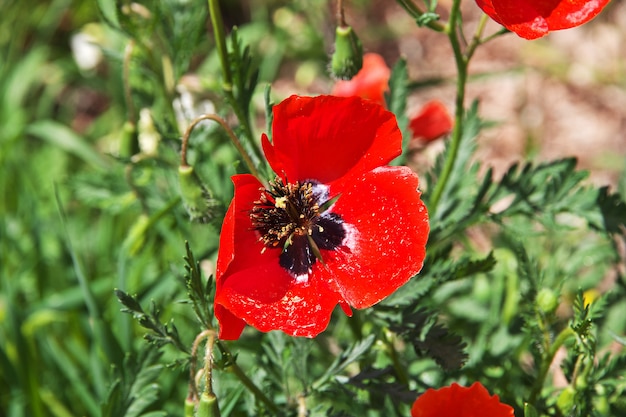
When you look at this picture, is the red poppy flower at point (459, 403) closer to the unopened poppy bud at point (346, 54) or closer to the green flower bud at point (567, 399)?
the green flower bud at point (567, 399)

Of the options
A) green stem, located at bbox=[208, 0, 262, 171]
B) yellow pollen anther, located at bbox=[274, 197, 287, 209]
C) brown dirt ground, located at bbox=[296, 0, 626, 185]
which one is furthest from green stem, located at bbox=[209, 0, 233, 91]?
brown dirt ground, located at bbox=[296, 0, 626, 185]

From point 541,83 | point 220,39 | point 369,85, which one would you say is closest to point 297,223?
point 220,39

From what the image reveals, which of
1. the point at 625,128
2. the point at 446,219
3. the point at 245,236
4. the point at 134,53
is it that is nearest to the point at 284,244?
the point at 245,236

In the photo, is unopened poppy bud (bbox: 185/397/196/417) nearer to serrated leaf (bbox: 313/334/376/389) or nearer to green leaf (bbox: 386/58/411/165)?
serrated leaf (bbox: 313/334/376/389)

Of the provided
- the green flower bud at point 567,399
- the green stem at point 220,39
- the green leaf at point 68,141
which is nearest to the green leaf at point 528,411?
the green flower bud at point 567,399

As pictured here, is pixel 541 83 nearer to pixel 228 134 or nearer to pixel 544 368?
pixel 544 368
